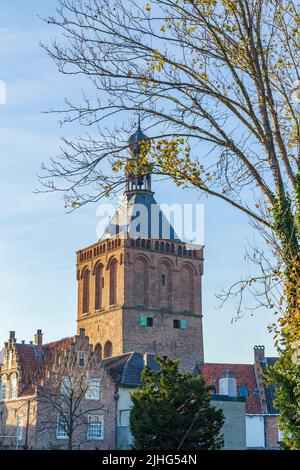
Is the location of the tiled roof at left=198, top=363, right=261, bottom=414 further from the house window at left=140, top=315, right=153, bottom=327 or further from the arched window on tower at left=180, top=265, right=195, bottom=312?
the arched window on tower at left=180, top=265, right=195, bottom=312

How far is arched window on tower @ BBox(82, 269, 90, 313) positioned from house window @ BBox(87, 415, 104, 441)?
26.8 meters

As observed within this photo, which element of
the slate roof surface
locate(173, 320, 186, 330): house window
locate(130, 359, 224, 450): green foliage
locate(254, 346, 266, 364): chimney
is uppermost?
the slate roof surface

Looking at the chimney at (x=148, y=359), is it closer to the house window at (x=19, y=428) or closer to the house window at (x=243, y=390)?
the house window at (x=243, y=390)

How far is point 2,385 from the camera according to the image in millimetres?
49688

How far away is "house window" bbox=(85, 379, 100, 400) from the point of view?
4381cm

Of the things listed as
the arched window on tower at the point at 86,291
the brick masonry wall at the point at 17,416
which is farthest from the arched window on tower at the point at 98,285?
the brick masonry wall at the point at 17,416

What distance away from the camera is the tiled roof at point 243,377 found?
51.6 m

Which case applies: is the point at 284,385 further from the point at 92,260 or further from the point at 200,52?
the point at 92,260

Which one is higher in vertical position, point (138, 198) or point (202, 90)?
point (138, 198)

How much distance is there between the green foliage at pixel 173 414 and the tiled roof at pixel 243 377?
27.8 m

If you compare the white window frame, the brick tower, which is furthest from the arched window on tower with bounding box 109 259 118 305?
Result: the white window frame

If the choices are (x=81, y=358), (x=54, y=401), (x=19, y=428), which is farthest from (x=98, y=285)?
(x=54, y=401)
